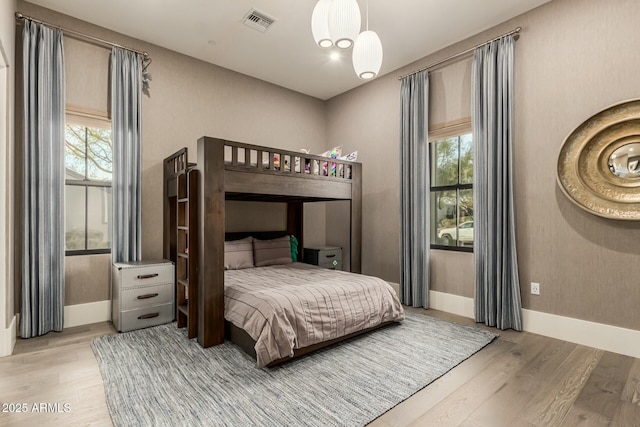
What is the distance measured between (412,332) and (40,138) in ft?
12.3

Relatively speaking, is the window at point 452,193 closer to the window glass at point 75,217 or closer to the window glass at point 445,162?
the window glass at point 445,162

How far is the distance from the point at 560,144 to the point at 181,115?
390 centimetres

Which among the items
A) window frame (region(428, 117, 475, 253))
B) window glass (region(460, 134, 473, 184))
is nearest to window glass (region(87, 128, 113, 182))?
window frame (region(428, 117, 475, 253))

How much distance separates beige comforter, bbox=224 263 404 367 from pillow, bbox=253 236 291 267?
66cm

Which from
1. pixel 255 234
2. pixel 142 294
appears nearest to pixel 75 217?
pixel 142 294

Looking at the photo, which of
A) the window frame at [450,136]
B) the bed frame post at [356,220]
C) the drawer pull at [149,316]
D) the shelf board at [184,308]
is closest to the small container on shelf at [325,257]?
the bed frame post at [356,220]

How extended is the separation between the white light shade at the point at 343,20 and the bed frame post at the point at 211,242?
1.26m

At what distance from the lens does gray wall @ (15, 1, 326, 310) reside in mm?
3174

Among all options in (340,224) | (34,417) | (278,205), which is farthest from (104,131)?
(340,224)

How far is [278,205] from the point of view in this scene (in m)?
4.70

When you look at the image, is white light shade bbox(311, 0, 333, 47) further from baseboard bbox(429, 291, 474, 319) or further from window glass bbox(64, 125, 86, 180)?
baseboard bbox(429, 291, 474, 319)

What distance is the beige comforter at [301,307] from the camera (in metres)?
2.27

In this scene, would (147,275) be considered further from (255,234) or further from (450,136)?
(450,136)

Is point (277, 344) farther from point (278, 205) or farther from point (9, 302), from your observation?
point (278, 205)
